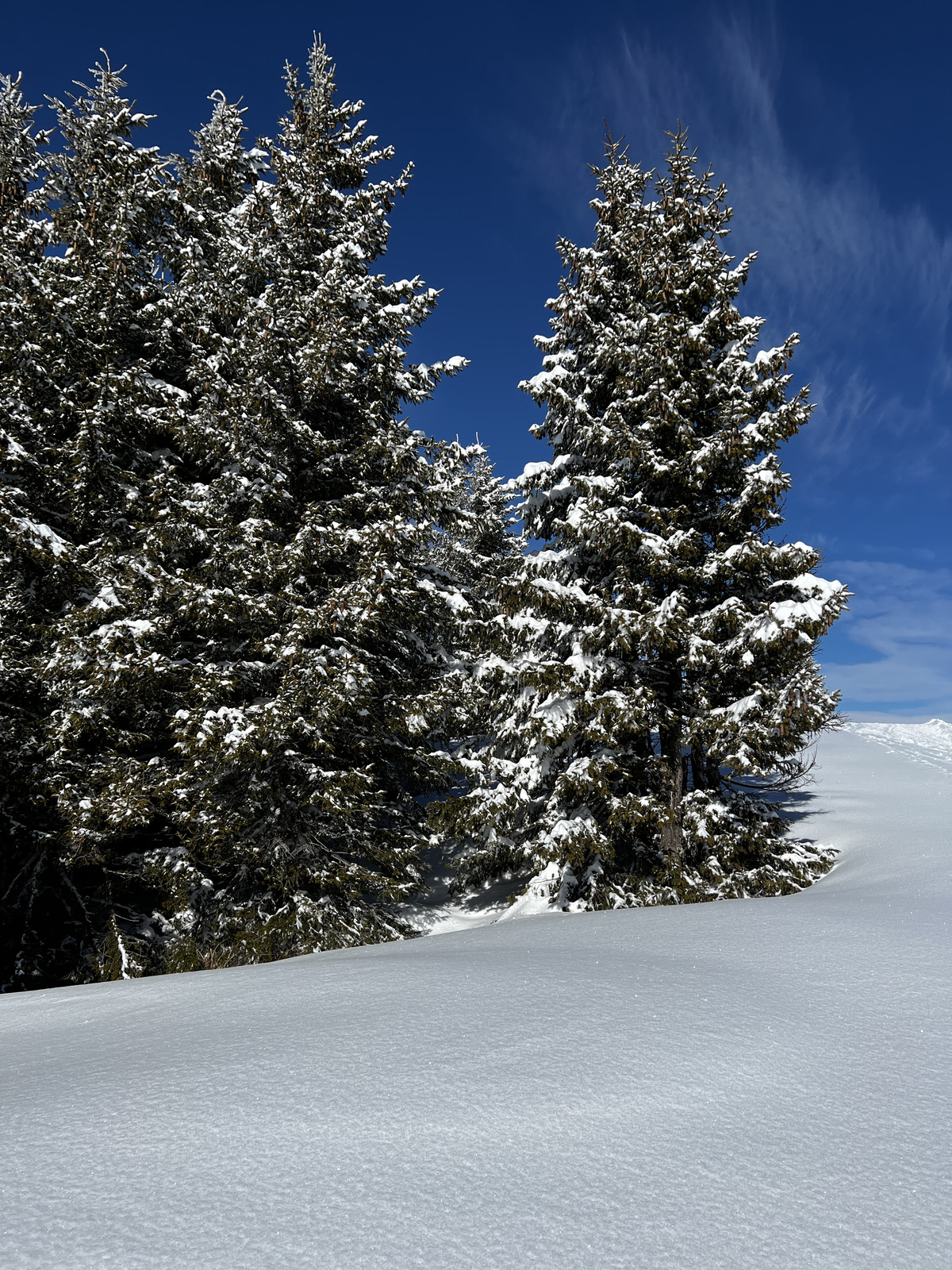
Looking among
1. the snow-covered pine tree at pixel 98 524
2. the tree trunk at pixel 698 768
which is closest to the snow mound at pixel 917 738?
the tree trunk at pixel 698 768

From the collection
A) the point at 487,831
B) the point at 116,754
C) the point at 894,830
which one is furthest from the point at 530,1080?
the point at 894,830

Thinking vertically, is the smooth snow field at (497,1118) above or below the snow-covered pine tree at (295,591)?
below

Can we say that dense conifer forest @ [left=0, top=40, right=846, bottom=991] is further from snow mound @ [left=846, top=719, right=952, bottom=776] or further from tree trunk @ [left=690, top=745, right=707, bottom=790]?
snow mound @ [left=846, top=719, right=952, bottom=776]

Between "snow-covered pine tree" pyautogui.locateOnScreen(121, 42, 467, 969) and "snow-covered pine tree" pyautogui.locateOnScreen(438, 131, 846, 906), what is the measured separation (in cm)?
166

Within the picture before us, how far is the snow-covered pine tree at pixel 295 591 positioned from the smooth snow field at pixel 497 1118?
178 inches

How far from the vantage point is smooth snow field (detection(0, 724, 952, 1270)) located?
5.52ft

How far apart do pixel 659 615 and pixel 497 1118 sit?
6927 millimetres

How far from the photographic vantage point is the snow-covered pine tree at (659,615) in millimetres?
8492

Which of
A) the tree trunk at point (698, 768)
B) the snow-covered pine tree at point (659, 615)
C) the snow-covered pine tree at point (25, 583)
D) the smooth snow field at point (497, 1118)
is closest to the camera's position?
the smooth snow field at point (497, 1118)

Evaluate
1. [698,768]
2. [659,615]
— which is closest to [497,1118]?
[659,615]

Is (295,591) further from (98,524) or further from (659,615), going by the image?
(659,615)

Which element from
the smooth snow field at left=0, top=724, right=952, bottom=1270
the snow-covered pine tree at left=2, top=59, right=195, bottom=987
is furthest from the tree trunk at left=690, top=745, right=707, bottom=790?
the snow-covered pine tree at left=2, top=59, right=195, bottom=987

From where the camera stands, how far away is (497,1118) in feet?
7.44

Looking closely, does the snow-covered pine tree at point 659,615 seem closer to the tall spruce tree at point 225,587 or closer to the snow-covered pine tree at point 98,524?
the tall spruce tree at point 225,587
